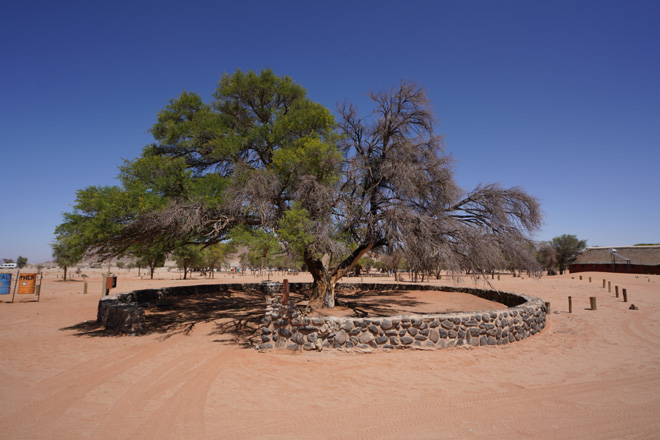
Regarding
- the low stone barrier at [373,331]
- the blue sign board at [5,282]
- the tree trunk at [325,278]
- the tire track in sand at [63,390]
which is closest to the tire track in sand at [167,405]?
the tire track in sand at [63,390]

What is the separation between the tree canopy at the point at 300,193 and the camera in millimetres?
11367

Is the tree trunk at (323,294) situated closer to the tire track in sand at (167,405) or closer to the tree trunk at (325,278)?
the tree trunk at (325,278)

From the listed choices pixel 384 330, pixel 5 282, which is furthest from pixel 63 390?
pixel 5 282

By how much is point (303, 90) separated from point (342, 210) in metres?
6.76

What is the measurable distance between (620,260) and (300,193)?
6514 centimetres

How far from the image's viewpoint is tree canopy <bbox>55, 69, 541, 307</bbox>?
11.4m

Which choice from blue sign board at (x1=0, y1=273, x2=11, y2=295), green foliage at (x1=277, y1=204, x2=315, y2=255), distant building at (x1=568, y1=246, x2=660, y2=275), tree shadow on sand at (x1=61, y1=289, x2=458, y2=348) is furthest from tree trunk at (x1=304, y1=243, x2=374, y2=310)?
distant building at (x1=568, y1=246, x2=660, y2=275)

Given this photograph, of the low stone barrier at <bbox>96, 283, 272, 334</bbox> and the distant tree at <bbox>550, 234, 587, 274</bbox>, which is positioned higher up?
the distant tree at <bbox>550, 234, 587, 274</bbox>

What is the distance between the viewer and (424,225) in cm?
1194

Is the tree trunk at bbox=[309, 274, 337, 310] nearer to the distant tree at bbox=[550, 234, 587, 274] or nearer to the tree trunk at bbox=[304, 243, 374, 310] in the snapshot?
the tree trunk at bbox=[304, 243, 374, 310]

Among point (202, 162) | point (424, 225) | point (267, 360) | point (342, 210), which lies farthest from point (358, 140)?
point (267, 360)

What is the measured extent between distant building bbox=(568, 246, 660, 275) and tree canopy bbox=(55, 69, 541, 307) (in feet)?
185

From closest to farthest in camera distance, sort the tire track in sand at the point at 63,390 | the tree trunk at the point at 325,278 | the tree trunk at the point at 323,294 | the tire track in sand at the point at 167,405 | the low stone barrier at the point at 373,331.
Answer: the tire track in sand at the point at 167,405 → the tire track in sand at the point at 63,390 → the low stone barrier at the point at 373,331 → the tree trunk at the point at 325,278 → the tree trunk at the point at 323,294

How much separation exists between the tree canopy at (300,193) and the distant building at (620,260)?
5646cm
